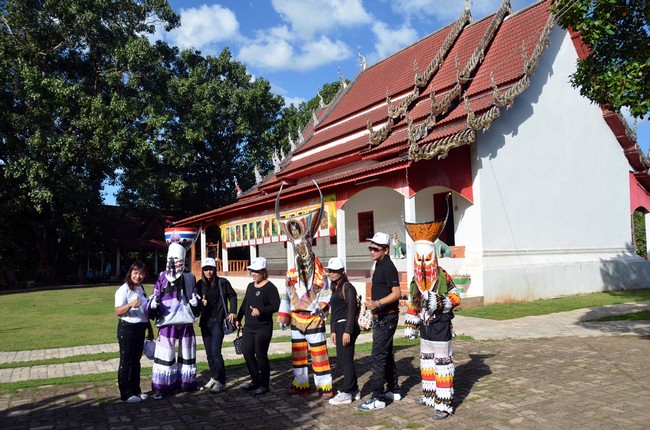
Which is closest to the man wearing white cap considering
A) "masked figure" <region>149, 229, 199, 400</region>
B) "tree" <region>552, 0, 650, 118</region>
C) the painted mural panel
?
"masked figure" <region>149, 229, 199, 400</region>

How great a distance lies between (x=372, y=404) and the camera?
5203mm

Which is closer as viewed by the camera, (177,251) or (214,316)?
(177,251)

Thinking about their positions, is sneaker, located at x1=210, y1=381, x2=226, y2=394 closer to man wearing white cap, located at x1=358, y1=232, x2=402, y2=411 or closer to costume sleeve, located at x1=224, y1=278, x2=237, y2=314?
costume sleeve, located at x1=224, y1=278, x2=237, y2=314

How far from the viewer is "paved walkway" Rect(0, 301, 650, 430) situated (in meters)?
4.83

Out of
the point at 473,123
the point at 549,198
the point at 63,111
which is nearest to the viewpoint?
the point at 473,123

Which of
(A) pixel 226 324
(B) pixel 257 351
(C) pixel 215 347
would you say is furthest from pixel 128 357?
(B) pixel 257 351

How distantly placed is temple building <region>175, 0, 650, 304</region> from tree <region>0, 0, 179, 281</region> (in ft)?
32.6

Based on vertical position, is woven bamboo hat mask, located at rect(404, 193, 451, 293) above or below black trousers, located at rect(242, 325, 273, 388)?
above

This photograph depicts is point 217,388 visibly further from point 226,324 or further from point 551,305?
point 551,305

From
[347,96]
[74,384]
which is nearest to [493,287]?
[74,384]

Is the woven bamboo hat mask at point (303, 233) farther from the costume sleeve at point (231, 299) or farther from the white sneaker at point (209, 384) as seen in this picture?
the white sneaker at point (209, 384)

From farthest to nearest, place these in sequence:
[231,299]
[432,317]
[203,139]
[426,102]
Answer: [203,139], [426,102], [231,299], [432,317]

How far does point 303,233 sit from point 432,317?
5.61 ft

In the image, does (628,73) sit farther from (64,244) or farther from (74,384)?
(64,244)
